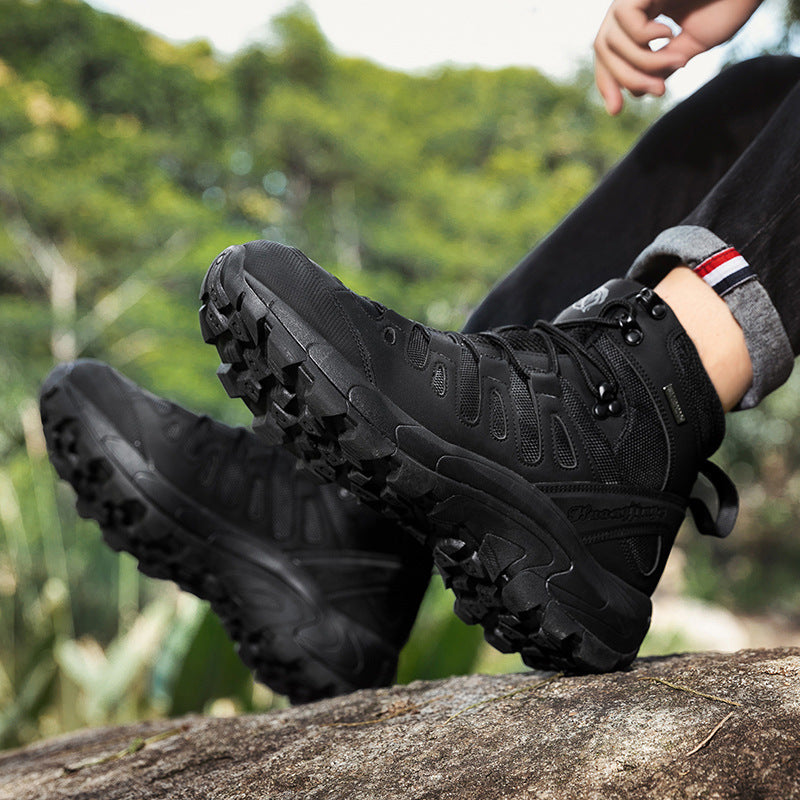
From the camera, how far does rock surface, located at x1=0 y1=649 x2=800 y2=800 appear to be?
529 millimetres

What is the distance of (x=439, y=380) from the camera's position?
0.67 m

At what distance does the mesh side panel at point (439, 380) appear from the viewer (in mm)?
661

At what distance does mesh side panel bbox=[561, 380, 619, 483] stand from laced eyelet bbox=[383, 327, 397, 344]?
0.17 meters

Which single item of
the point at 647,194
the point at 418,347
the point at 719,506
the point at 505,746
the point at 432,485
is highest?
the point at 647,194

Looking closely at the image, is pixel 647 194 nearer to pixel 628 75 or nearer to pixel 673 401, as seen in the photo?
pixel 628 75

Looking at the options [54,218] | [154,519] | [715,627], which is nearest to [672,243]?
[154,519]

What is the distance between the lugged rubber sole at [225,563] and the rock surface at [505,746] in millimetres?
65

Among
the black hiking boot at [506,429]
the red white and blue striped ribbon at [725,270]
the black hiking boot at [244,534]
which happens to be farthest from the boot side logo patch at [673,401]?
the black hiking boot at [244,534]

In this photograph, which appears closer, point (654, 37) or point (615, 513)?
point (615, 513)

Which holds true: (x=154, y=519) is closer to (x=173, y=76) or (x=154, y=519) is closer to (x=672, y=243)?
(x=672, y=243)

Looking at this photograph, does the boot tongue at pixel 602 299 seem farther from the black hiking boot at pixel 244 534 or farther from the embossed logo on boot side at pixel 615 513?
the black hiking boot at pixel 244 534

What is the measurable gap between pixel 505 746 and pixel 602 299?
0.43m

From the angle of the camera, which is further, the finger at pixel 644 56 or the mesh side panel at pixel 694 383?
the finger at pixel 644 56

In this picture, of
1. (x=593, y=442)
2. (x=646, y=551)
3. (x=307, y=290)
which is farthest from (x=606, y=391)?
(x=307, y=290)
